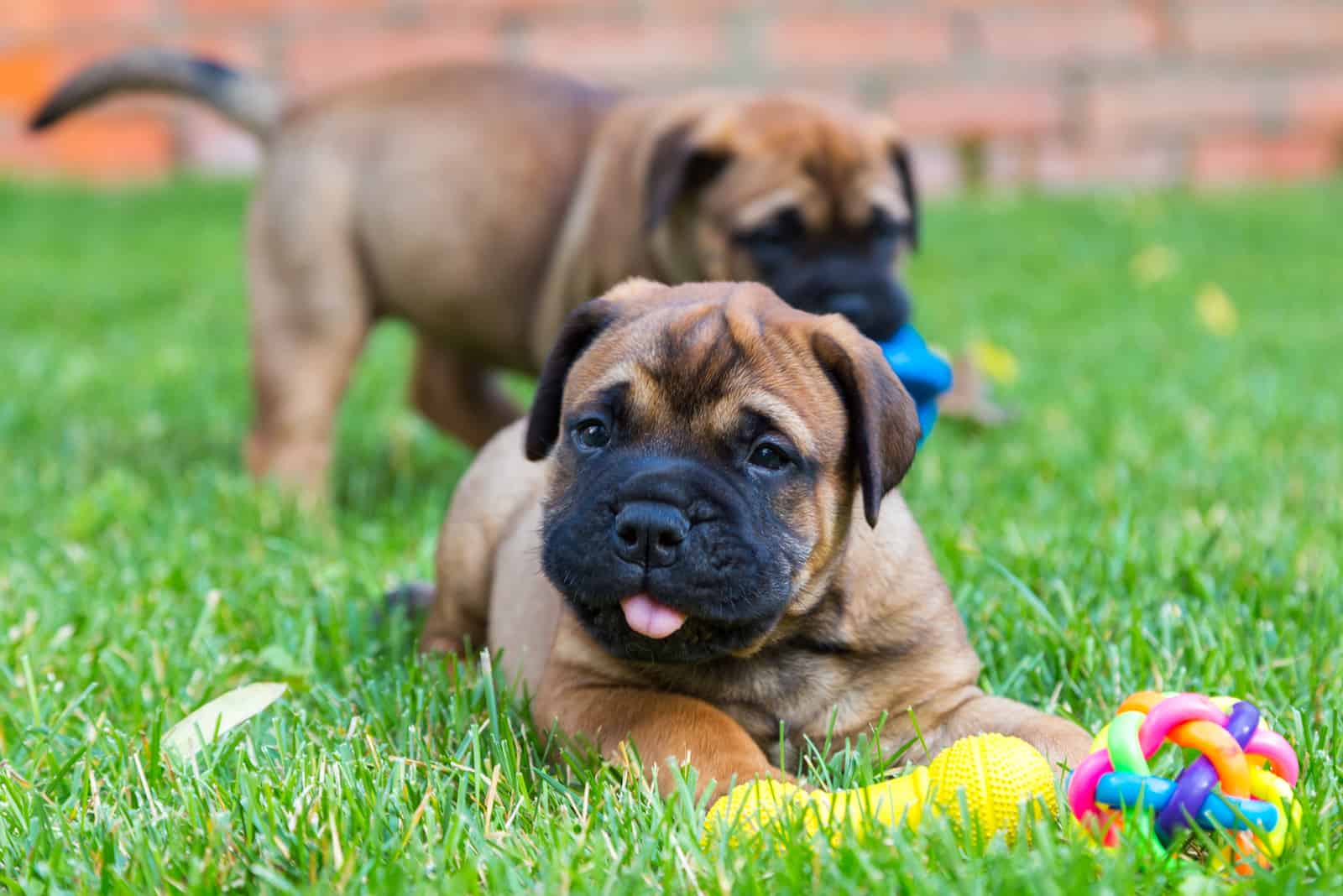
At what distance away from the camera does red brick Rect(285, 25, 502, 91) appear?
457 inches

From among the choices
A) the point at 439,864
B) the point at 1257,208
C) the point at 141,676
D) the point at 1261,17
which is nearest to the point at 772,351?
the point at 439,864

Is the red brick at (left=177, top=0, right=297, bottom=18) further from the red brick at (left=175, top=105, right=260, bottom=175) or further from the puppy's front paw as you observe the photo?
the puppy's front paw

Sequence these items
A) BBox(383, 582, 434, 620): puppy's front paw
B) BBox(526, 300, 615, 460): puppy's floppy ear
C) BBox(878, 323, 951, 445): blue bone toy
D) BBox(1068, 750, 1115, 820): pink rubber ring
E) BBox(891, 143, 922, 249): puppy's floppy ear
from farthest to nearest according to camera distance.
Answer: BBox(891, 143, 922, 249): puppy's floppy ear < BBox(383, 582, 434, 620): puppy's front paw < BBox(878, 323, 951, 445): blue bone toy < BBox(526, 300, 615, 460): puppy's floppy ear < BBox(1068, 750, 1115, 820): pink rubber ring

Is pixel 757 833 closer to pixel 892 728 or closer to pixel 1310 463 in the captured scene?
pixel 892 728

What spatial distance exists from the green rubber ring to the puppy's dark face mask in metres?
0.56

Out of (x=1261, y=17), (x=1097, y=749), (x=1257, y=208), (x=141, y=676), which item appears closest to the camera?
(x=1097, y=749)

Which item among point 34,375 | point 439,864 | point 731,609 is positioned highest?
point 731,609

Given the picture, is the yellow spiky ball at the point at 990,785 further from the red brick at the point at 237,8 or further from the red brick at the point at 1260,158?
the red brick at the point at 1260,158

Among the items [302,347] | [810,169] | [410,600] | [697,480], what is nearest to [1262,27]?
[810,169]

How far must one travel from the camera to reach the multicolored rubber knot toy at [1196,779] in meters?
2.21

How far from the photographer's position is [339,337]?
17.5 feet

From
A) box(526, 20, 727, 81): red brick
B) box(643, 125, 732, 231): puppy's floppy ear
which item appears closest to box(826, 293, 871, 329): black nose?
box(643, 125, 732, 231): puppy's floppy ear

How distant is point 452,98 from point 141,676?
9.25 feet

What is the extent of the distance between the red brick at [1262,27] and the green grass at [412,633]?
4.40m
